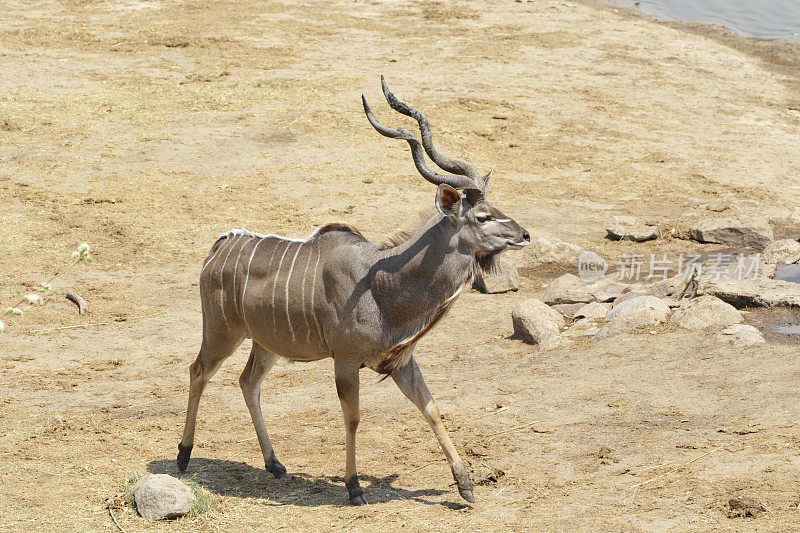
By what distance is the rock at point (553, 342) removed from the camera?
898cm

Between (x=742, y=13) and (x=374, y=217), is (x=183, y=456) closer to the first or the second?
(x=374, y=217)

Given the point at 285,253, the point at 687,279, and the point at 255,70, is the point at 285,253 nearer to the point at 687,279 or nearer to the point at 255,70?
the point at 687,279

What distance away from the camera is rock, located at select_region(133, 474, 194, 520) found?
5898mm

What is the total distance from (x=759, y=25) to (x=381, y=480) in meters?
22.3

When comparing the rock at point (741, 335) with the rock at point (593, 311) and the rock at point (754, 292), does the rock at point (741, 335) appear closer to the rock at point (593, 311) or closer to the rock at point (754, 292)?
the rock at point (754, 292)

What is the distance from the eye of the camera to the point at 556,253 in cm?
1154

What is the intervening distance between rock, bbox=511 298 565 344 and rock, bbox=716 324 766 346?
1463 mm

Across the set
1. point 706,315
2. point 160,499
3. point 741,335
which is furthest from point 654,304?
point 160,499

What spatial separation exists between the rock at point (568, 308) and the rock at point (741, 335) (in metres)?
1.72

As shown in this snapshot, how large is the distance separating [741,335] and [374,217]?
539cm

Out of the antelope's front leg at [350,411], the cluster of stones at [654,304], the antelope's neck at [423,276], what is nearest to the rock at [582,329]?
the cluster of stones at [654,304]

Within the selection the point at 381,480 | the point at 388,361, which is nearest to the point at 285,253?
the point at 388,361
